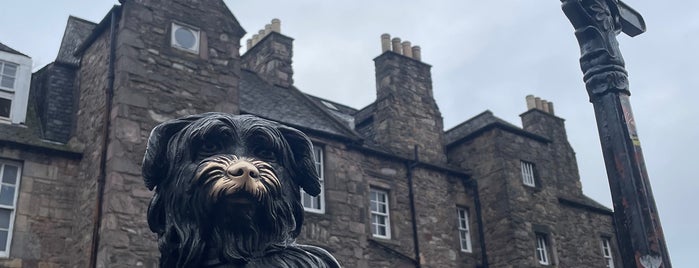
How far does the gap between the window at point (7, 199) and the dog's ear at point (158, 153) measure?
34.0ft

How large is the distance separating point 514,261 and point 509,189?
2021 millimetres

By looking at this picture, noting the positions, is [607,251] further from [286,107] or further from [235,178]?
[235,178]

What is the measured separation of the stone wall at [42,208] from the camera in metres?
11.8

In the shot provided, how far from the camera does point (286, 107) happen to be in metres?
17.0

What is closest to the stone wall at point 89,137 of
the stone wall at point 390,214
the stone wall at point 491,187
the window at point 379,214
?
the stone wall at point 390,214

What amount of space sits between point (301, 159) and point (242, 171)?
1.41 feet

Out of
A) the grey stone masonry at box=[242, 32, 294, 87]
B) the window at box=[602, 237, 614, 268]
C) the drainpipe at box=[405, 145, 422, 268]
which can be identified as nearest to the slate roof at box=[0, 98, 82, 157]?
the grey stone masonry at box=[242, 32, 294, 87]

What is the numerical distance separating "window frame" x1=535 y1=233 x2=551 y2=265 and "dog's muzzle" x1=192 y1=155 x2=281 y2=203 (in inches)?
749

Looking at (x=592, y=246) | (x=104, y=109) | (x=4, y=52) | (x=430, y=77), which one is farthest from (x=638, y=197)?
(x=592, y=246)

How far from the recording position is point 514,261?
19078 mm

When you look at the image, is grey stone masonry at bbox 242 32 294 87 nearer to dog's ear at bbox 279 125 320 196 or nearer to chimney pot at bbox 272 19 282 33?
chimney pot at bbox 272 19 282 33

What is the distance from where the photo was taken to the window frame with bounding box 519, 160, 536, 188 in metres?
20.8

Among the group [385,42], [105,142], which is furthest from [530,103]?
[105,142]

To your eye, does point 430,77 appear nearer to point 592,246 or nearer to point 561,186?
point 561,186
